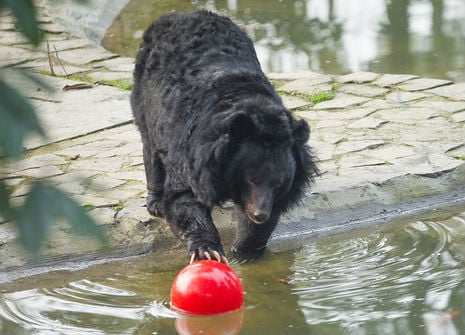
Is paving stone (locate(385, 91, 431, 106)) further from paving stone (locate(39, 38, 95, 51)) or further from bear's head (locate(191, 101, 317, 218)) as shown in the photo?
paving stone (locate(39, 38, 95, 51))

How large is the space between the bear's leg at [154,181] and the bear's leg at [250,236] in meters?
0.49

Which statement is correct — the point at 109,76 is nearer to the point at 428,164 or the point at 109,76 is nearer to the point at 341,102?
the point at 341,102

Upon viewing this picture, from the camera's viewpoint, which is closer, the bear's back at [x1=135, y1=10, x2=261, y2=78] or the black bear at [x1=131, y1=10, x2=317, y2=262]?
the black bear at [x1=131, y1=10, x2=317, y2=262]

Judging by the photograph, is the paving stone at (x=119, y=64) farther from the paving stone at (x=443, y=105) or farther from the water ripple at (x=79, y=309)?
the water ripple at (x=79, y=309)

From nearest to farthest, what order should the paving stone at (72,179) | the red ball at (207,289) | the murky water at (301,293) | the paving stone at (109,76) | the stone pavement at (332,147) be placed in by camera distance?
1. the paving stone at (72,179)
2. the red ball at (207,289)
3. the murky water at (301,293)
4. the stone pavement at (332,147)
5. the paving stone at (109,76)

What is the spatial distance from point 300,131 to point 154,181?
1.18m

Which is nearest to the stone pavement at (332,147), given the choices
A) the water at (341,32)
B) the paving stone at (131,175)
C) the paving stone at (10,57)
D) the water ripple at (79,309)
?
the paving stone at (131,175)

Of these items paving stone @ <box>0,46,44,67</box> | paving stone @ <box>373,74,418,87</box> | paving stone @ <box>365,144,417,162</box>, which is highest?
paving stone @ <box>0,46,44,67</box>

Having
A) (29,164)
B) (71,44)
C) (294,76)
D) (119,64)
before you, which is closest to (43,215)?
(29,164)

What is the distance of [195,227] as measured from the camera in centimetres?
502

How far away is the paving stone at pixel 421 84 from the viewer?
27.2 ft

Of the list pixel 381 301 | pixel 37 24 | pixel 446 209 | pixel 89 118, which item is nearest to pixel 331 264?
pixel 381 301

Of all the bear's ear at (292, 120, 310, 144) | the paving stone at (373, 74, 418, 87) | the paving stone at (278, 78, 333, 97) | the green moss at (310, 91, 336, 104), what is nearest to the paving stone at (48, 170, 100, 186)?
the bear's ear at (292, 120, 310, 144)

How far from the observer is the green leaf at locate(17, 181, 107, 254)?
1438 millimetres
